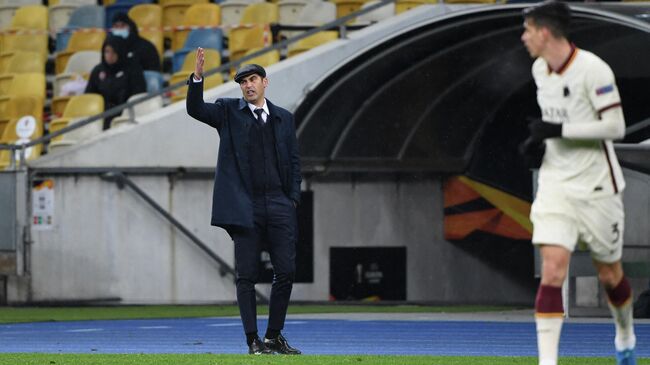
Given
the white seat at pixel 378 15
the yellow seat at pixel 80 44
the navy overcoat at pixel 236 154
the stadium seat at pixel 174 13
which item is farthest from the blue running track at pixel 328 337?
the stadium seat at pixel 174 13

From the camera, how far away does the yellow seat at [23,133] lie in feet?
76.9

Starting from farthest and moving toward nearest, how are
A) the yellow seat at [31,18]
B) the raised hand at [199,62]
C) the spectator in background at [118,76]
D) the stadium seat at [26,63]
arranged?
1. the yellow seat at [31,18]
2. the stadium seat at [26,63]
3. the spectator in background at [118,76]
4. the raised hand at [199,62]

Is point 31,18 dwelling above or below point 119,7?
below

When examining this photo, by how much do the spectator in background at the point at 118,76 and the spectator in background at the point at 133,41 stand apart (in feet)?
0.53

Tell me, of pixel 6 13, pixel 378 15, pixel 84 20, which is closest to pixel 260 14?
pixel 378 15

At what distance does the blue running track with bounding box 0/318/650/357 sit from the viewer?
41.1 feet

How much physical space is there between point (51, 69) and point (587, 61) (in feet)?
60.3

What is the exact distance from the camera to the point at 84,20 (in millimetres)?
26422

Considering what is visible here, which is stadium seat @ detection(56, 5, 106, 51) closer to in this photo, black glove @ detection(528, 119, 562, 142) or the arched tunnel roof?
the arched tunnel roof

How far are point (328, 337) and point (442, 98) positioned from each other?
9382 mm

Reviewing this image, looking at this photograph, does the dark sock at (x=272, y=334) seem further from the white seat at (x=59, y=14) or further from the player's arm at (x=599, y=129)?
the white seat at (x=59, y=14)

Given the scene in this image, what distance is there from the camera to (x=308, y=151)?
23016 mm

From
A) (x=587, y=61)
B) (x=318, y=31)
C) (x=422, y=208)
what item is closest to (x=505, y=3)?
(x=318, y=31)

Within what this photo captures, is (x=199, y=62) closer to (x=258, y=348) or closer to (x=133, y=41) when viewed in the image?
(x=258, y=348)
